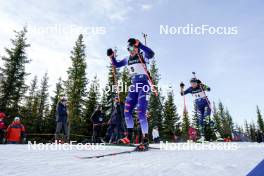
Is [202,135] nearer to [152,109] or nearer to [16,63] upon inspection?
[16,63]

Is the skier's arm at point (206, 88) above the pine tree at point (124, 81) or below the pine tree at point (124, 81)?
below

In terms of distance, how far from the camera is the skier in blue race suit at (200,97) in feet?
34.2

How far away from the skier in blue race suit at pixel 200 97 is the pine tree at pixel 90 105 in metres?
21.3

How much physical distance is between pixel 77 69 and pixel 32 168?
32.3m

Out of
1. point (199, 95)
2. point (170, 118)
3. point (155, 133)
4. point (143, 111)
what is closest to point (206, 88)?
point (199, 95)

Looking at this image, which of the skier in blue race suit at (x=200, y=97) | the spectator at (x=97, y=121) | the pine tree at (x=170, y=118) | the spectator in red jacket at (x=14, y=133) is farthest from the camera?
the pine tree at (x=170, y=118)

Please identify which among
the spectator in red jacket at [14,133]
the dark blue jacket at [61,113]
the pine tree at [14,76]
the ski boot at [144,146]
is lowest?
Result: the ski boot at [144,146]

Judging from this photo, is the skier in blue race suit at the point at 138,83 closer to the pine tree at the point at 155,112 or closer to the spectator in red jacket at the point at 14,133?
the spectator in red jacket at the point at 14,133

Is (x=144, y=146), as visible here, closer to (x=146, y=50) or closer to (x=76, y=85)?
(x=146, y=50)

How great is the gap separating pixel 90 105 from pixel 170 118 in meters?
15.4

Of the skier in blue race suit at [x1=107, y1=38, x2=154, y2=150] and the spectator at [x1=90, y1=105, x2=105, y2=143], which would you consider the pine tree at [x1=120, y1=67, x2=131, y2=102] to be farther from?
the skier in blue race suit at [x1=107, y1=38, x2=154, y2=150]

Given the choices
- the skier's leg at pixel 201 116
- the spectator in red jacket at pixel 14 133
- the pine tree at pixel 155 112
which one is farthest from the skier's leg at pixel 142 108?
the pine tree at pixel 155 112

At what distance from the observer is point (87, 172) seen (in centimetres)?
252

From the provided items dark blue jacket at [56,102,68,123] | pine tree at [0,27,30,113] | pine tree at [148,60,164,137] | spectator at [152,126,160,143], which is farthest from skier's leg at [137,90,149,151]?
pine tree at [148,60,164,137]
